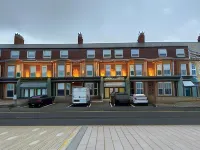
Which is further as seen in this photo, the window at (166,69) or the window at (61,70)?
the window at (61,70)

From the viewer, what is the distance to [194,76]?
1626 inches

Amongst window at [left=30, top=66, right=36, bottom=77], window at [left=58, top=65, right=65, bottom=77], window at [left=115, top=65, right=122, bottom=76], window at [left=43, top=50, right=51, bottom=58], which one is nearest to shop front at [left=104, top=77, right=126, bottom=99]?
window at [left=115, top=65, right=122, bottom=76]

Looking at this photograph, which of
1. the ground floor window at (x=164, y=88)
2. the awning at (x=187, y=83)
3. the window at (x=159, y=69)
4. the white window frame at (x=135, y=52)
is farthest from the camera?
the white window frame at (x=135, y=52)

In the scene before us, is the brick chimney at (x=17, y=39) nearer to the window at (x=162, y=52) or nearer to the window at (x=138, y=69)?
the window at (x=138, y=69)

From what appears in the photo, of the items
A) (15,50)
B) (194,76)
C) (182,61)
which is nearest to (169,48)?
(182,61)

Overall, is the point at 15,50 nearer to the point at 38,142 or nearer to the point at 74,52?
the point at 74,52

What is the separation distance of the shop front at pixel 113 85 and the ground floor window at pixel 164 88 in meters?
6.73

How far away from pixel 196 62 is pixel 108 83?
17646 mm

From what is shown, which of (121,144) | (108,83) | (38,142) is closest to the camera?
(121,144)

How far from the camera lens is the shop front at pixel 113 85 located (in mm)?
39969

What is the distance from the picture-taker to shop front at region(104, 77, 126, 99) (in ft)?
131

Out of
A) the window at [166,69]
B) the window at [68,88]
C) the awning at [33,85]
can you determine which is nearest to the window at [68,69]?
the window at [68,88]

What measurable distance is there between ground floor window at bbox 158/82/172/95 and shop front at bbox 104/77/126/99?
673cm

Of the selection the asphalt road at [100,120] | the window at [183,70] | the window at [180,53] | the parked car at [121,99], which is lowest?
the asphalt road at [100,120]
